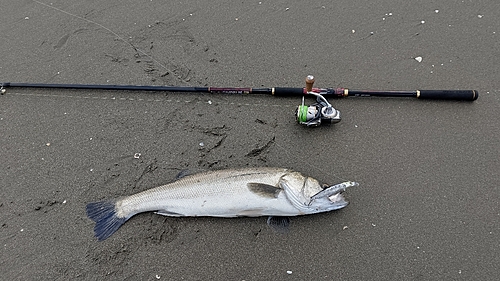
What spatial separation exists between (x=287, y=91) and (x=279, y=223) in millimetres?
1411

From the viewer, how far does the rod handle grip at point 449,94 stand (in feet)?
11.7

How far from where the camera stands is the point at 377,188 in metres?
3.23

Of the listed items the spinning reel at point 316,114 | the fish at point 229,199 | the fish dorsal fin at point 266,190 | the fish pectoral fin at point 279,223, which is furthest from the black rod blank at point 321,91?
the fish pectoral fin at point 279,223

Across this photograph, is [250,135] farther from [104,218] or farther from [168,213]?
[104,218]

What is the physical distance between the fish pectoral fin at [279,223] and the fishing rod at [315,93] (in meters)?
0.99

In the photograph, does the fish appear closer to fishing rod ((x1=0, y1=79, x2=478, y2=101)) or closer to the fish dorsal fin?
the fish dorsal fin

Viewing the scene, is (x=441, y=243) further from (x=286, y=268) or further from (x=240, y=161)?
(x=240, y=161)

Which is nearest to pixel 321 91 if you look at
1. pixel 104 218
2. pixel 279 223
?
pixel 279 223

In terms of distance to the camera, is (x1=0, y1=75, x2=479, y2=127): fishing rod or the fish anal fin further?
(x1=0, y1=75, x2=479, y2=127): fishing rod

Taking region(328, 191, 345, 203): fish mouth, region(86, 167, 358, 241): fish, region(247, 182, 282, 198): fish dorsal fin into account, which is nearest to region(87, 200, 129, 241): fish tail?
region(86, 167, 358, 241): fish

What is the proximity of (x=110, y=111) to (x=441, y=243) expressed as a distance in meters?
3.51

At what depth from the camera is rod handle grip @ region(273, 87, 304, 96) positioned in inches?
146

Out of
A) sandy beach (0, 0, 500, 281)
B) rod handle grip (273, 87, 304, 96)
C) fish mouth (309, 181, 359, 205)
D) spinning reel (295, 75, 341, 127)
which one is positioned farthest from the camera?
rod handle grip (273, 87, 304, 96)

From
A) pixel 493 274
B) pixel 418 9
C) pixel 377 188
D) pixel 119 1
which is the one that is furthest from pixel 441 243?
pixel 119 1
